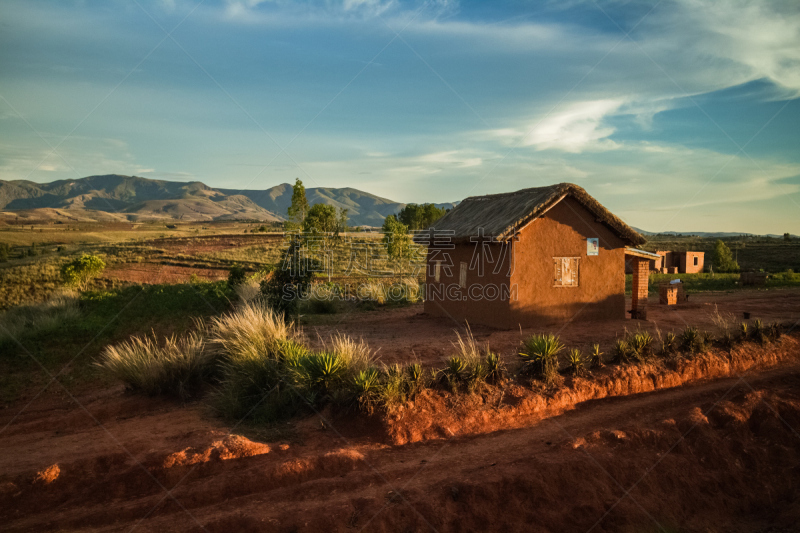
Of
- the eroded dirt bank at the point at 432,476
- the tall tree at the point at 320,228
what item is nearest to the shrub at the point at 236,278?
the tall tree at the point at 320,228

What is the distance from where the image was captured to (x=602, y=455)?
716 cm

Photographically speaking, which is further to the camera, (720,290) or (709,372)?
(720,290)

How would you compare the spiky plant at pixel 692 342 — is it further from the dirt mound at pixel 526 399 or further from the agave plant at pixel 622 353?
the agave plant at pixel 622 353

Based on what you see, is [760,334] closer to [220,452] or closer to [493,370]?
[493,370]

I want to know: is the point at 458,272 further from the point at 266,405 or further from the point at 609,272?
the point at 266,405

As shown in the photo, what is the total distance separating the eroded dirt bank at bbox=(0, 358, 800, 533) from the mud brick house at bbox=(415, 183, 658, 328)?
18.4 feet

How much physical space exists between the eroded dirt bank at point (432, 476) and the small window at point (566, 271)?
609 centimetres

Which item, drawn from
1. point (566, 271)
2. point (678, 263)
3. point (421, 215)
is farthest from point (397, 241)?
point (421, 215)

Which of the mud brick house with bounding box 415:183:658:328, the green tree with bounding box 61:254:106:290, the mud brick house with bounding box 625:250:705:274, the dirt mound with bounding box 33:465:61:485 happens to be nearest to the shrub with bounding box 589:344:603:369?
the mud brick house with bounding box 415:183:658:328

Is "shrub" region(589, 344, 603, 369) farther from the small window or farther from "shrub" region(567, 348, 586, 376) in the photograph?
the small window

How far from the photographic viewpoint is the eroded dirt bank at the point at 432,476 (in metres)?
5.73

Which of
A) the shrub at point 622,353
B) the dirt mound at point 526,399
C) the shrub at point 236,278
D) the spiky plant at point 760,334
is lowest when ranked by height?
the dirt mound at point 526,399

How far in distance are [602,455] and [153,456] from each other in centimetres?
644

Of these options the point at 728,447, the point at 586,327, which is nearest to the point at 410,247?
the point at 586,327
